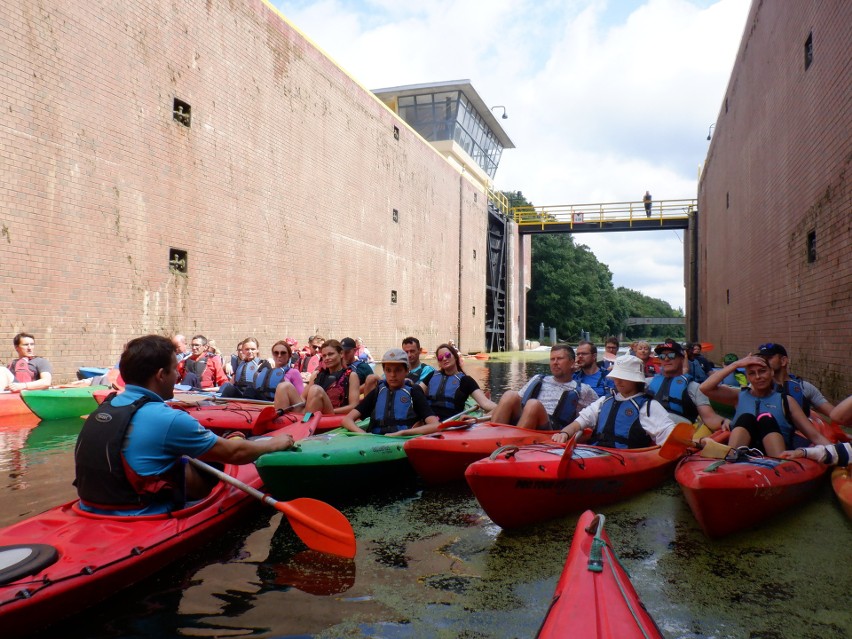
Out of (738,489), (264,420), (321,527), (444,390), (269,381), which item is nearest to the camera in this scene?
(321,527)

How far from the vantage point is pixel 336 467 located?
4.66 m

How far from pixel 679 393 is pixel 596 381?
82 centimetres

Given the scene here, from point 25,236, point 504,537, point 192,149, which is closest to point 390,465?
point 504,537

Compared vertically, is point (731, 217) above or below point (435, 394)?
above

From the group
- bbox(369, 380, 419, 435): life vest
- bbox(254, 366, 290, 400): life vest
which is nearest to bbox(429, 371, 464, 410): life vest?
bbox(369, 380, 419, 435): life vest

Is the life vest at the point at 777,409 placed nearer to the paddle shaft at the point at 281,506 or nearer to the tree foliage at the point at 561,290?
the paddle shaft at the point at 281,506

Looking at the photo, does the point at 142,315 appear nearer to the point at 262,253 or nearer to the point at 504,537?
the point at 262,253

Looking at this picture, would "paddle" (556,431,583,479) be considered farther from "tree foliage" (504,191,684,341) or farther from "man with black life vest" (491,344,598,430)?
"tree foliage" (504,191,684,341)

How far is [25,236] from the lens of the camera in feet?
31.2

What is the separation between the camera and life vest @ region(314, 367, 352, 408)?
682 cm

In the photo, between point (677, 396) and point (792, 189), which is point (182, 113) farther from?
point (792, 189)

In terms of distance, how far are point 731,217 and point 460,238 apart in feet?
48.4

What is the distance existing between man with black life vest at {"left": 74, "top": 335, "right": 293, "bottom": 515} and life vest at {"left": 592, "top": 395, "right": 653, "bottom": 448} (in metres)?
3.13

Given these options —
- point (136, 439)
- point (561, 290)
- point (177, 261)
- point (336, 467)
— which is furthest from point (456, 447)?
point (561, 290)
